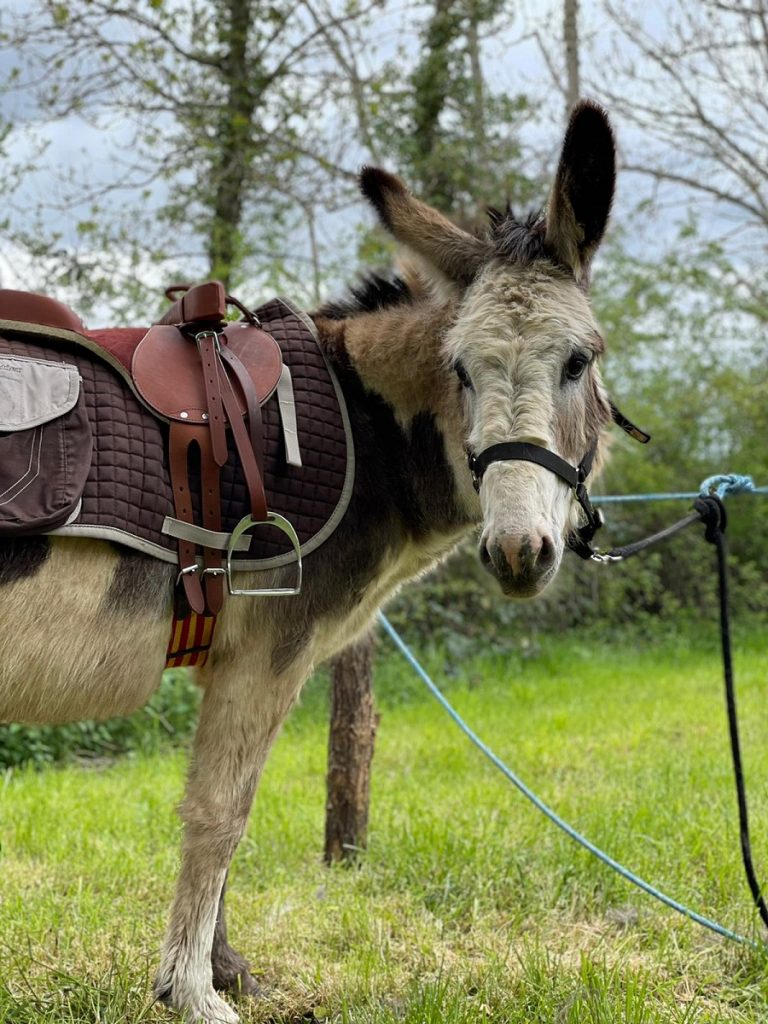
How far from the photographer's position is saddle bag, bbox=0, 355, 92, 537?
2.00 metres

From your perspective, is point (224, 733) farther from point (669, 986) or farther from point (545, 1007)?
point (669, 986)

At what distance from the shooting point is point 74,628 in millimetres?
2098

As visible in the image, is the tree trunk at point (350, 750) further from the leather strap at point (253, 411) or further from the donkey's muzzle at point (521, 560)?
the donkey's muzzle at point (521, 560)

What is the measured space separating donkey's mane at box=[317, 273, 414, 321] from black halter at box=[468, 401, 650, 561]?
0.70 meters

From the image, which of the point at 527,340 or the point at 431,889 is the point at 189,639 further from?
the point at 431,889

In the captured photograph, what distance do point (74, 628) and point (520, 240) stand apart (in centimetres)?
148

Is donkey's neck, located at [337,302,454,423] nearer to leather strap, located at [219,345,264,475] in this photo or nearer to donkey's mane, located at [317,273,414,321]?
donkey's mane, located at [317,273,414,321]

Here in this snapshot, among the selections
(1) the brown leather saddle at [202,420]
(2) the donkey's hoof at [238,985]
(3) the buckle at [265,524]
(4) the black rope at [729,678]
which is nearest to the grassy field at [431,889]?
(2) the donkey's hoof at [238,985]

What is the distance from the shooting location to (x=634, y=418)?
415 inches

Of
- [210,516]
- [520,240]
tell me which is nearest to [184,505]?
[210,516]

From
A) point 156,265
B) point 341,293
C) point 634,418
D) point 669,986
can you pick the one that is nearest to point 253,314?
point 341,293

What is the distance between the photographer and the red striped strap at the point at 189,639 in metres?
2.28

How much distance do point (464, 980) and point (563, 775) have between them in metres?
2.83

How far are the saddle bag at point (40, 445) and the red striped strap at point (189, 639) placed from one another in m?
0.40
